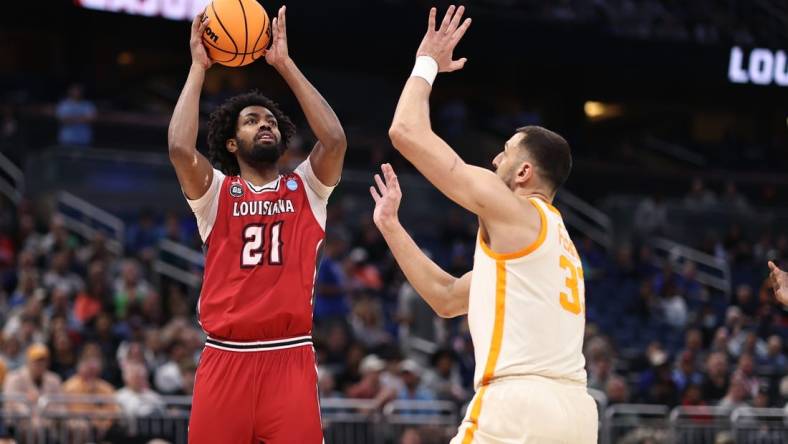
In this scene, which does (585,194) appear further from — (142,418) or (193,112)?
(193,112)

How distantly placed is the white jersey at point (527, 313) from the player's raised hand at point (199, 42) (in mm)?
2087

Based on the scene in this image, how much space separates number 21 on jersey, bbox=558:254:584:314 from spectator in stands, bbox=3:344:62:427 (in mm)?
7679

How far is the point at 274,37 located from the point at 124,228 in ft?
43.8

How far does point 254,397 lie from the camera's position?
6.94 m

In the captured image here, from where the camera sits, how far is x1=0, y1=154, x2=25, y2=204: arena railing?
20.8 metres

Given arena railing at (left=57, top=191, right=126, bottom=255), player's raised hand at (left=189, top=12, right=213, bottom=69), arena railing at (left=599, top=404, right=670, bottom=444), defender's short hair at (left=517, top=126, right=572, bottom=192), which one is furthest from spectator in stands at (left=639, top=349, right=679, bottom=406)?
defender's short hair at (left=517, top=126, right=572, bottom=192)

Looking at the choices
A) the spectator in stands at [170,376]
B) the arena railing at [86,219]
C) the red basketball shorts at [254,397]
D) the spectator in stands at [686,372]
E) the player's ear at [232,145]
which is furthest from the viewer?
the arena railing at [86,219]

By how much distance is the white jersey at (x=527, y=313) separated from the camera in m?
5.90

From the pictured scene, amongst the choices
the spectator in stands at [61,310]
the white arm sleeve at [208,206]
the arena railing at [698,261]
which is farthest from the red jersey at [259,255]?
the arena railing at [698,261]

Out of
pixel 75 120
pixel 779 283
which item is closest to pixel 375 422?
pixel 779 283

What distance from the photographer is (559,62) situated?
2380 cm

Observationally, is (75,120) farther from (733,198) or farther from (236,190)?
(236,190)

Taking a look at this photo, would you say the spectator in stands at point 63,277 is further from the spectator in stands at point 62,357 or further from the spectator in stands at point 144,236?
the spectator in stands at point 144,236

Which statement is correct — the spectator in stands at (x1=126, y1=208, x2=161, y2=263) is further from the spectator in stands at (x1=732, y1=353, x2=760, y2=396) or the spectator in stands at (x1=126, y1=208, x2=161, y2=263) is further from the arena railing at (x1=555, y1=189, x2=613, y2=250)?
the arena railing at (x1=555, y1=189, x2=613, y2=250)
